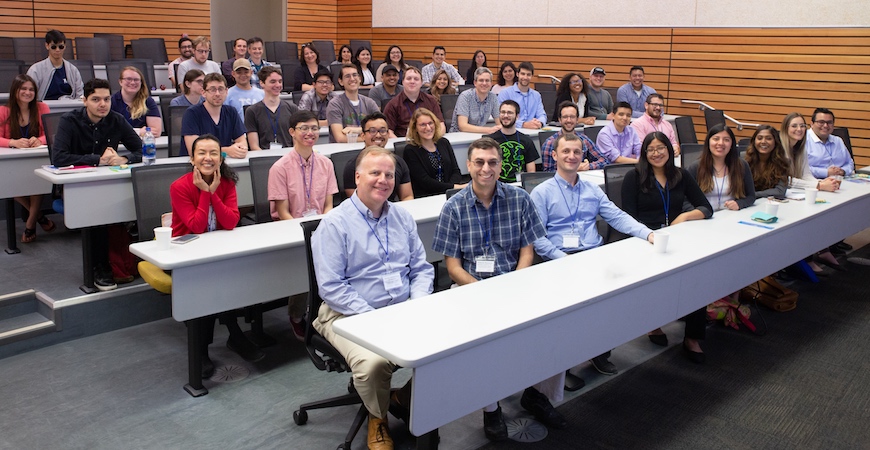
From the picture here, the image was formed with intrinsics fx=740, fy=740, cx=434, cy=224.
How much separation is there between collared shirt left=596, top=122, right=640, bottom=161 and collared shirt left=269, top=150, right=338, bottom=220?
3.19m

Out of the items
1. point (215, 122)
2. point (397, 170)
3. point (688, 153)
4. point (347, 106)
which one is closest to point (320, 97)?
point (347, 106)

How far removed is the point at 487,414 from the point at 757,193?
3.06 m

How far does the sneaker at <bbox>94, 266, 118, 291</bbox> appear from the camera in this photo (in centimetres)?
439

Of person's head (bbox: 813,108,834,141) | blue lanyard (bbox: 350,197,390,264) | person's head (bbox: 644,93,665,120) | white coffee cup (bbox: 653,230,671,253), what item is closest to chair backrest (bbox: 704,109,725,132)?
person's head (bbox: 644,93,665,120)

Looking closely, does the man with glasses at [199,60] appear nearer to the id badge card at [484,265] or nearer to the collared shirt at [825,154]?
the id badge card at [484,265]

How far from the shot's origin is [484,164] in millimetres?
3432

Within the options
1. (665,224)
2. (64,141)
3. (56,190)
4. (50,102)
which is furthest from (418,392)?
(50,102)

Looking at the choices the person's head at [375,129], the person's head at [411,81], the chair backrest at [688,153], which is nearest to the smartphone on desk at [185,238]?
the person's head at [375,129]

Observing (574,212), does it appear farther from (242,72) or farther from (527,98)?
(527,98)

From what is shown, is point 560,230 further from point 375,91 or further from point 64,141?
point 375,91

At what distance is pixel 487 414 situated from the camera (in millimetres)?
3275

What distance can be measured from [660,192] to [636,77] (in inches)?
233

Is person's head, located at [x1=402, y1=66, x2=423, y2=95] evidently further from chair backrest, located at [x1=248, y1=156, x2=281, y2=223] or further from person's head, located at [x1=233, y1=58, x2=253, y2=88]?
chair backrest, located at [x1=248, y1=156, x2=281, y2=223]

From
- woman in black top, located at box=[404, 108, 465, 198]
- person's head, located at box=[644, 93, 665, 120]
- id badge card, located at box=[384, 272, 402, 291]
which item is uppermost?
person's head, located at box=[644, 93, 665, 120]
